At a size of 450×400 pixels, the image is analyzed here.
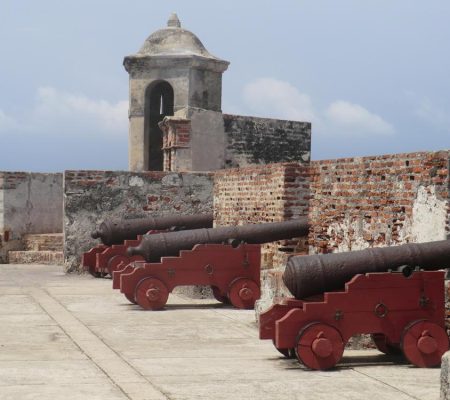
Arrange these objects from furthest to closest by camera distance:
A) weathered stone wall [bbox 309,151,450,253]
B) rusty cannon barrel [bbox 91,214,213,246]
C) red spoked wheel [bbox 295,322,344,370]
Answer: rusty cannon barrel [bbox 91,214,213,246] → weathered stone wall [bbox 309,151,450,253] → red spoked wheel [bbox 295,322,344,370]

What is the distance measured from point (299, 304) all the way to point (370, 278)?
57cm

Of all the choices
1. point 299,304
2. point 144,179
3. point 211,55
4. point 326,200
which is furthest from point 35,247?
point 299,304

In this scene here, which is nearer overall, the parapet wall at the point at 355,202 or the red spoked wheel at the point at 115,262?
the parapet wall at the point at 355,202

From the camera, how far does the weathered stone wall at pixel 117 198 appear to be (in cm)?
1745

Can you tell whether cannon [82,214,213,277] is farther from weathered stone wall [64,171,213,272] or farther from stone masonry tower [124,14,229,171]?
stone masonry tower [124,14,229,171]

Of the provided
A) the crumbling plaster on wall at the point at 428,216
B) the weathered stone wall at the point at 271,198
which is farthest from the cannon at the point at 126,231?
the crumbling plaster on wall at the point at 428,216

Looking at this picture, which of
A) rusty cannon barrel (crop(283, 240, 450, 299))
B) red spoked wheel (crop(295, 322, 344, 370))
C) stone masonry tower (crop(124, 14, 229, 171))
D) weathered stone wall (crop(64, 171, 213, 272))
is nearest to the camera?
red spoked wheel (crop(295, 322, 344, 370))

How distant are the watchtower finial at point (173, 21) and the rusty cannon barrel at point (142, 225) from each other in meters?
10.5

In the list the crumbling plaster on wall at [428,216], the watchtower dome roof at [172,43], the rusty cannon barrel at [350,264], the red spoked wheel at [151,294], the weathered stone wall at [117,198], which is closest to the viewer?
the rusty cannon barrel at [350,264]

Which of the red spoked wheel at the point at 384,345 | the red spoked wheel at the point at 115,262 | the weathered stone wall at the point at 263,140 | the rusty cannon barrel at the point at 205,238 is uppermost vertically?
the weathered stone wall at the point at 263,140

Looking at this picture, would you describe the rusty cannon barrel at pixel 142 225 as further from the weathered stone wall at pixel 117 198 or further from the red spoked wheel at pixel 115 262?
the weathered stone wall at pixel 117 198

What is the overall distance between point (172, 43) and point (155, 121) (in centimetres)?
200

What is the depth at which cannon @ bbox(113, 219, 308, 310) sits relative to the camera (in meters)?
11.8

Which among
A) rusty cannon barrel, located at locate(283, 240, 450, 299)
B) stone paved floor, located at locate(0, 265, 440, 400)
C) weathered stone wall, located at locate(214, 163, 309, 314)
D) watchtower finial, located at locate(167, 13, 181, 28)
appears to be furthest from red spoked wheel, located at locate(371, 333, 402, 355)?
watchtower finial, located at locate(167, 13, 181, 28)
